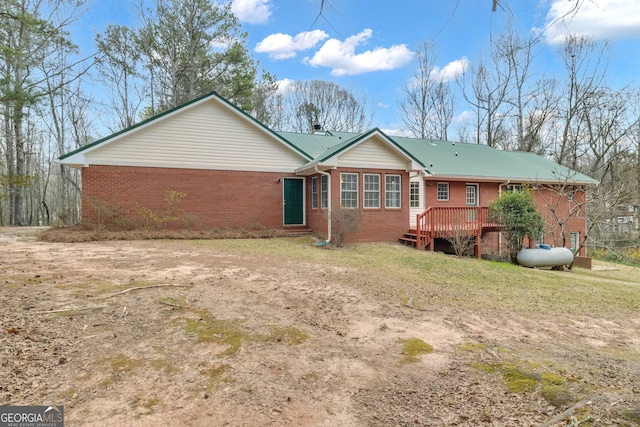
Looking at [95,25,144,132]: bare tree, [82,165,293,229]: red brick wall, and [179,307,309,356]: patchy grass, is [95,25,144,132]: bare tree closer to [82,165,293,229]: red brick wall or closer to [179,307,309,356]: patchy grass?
[82,165,293,229]: red brick wall

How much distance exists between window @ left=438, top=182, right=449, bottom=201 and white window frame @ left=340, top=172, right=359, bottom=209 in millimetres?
5897

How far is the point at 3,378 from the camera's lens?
2.85m

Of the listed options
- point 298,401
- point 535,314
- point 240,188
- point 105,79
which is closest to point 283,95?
point 105,79

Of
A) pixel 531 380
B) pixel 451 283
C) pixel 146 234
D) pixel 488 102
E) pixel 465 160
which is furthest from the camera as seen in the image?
pixel 488 102

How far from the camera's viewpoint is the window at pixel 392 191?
46.1 ft

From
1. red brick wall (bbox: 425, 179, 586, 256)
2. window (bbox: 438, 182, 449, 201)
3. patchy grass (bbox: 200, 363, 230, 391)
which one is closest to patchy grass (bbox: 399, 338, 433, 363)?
patchy grass (bbox: 200, 363, 230, 391)

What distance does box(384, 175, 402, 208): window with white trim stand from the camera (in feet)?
46.1

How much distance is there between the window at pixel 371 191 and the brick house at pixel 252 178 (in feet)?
0.14

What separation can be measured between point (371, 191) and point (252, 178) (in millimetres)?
5215

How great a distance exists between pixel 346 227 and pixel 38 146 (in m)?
29.0

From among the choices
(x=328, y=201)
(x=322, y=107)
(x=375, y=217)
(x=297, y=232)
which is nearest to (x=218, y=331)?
(x=328, y=201)

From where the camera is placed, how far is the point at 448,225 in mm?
13250

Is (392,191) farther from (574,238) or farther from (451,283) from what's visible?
(574,238)

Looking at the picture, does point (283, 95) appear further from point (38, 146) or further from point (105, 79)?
point (38, 146)
